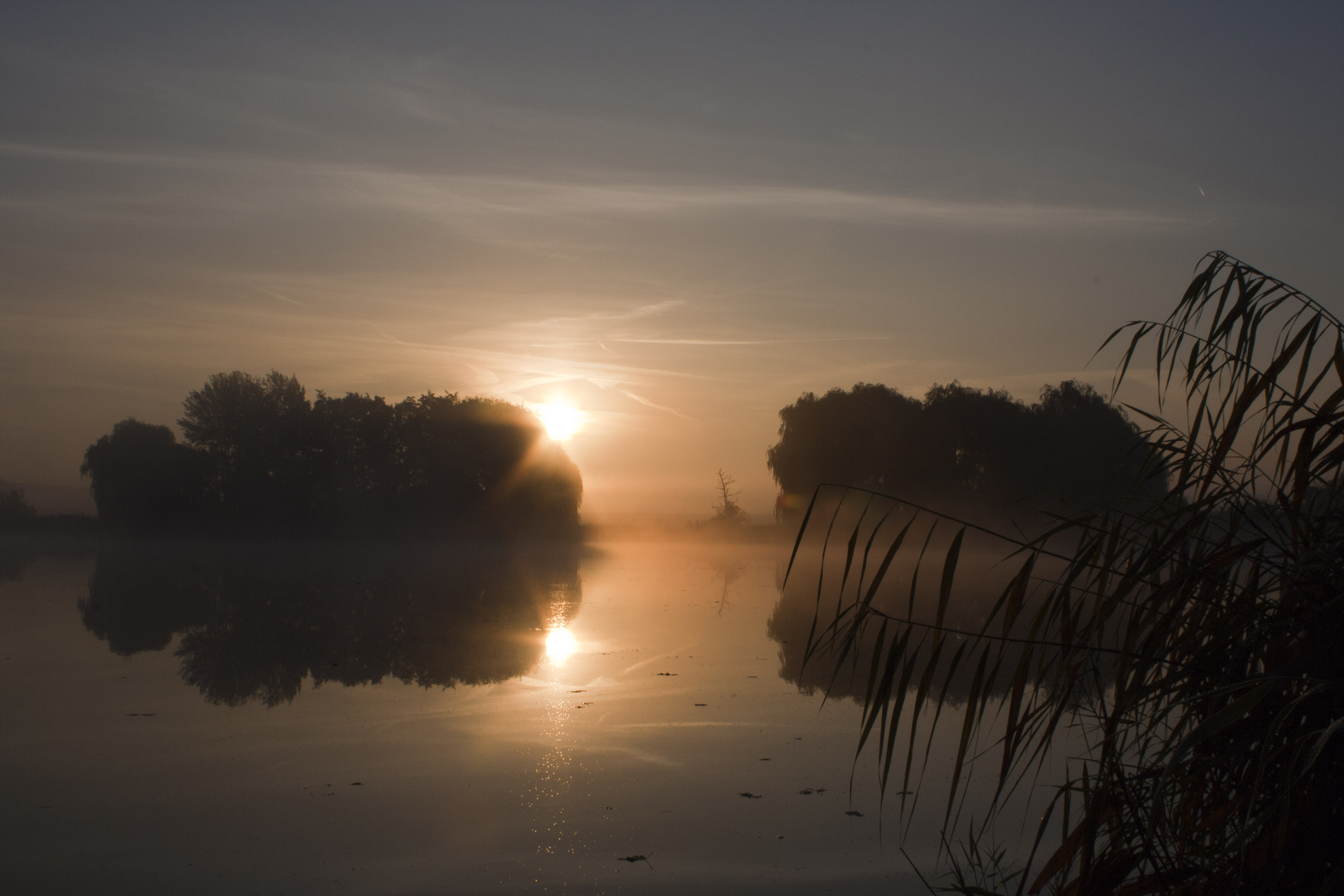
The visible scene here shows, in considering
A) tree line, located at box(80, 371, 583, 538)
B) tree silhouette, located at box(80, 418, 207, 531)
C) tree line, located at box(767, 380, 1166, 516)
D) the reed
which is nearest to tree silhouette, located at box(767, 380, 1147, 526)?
tree line, located at box(767, 380, 1166, 516)

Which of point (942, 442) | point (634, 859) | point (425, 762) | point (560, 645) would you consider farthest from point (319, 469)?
point (634, 859)

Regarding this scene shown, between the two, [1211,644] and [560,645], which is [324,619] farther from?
[1211,644]

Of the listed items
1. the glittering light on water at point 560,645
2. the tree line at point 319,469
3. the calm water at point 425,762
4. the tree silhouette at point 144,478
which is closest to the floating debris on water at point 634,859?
the calm water at point 425,762

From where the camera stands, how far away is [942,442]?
38.9 m

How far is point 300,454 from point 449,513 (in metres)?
6.93

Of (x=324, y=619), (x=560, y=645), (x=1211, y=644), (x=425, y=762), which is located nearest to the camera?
(x=1211, y=644)

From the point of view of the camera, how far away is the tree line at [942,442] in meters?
37.0

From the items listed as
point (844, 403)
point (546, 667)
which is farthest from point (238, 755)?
point (844, 403)

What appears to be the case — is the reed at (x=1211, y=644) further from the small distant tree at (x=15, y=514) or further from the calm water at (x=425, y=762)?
the small distant tree at (x=15, y=514)

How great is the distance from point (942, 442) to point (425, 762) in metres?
35.4

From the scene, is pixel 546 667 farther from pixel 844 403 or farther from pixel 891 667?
pixel 844 403

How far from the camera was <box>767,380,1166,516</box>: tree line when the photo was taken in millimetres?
37000

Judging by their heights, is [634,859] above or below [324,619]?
above

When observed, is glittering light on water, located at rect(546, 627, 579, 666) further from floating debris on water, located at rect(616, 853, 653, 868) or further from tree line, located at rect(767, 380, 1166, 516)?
tree line, located at rect(767, 380, 1166, 516)
